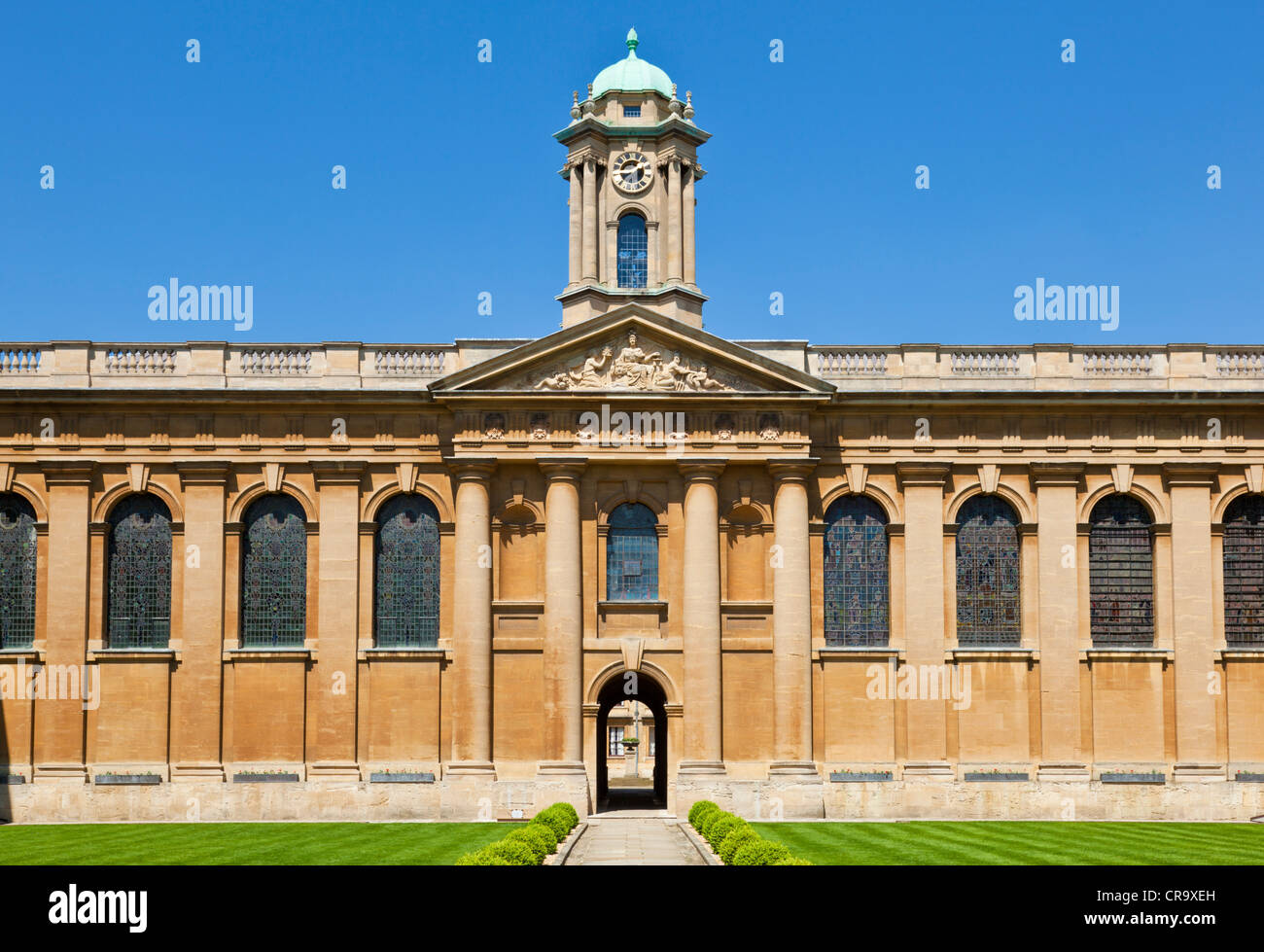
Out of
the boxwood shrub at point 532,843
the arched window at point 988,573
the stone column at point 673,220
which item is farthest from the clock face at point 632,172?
the boxwood shrub at point 532,843

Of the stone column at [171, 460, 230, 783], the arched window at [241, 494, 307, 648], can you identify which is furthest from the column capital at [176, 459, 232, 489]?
the arched window at [241, 494, 307, 648]

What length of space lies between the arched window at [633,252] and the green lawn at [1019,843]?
18772 millimetres

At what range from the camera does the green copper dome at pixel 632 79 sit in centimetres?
5059

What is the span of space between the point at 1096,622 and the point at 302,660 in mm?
25205

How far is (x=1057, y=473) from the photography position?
154 feet

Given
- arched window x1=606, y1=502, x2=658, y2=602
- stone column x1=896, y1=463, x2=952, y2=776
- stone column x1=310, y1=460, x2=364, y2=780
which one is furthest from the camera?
arched window x1=606, y1=502, x2=658, y2=602

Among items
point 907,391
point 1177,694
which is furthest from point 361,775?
point 1177,694

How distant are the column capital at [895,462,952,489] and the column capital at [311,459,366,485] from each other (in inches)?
683

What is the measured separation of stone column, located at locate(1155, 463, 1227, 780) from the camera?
1799 inches

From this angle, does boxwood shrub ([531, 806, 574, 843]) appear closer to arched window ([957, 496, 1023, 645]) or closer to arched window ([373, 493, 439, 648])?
arched window ([373, 493, 439, 648])

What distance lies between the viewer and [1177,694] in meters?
45.9

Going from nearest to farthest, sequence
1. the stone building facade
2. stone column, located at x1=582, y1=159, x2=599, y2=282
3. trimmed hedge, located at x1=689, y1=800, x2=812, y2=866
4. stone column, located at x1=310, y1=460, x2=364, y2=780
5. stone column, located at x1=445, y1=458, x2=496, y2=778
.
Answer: trimmed hedge, located at x1=689, y1=800, x2=812, y2=866
stone column, located at x1=445, y1=458, x2=496, y2=778
the stone building facade
stone column, located at x1=310, y1=460, x2=364, y2=780
stone column, located at x1=582, y1=159, x2=599, y2=282

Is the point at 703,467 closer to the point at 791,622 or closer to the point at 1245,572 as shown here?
the point at 791,622
